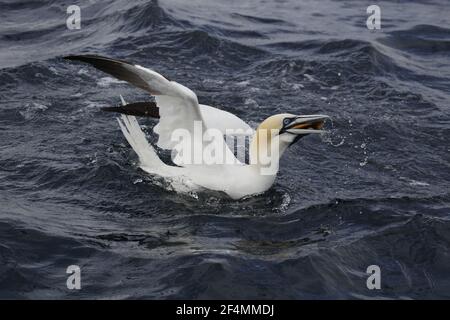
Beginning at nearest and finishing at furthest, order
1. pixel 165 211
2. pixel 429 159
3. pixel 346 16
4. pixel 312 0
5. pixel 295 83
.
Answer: pixel 165 211, pixel 429 159, pixel 295 83, pixel 346 16, pixel 312 0

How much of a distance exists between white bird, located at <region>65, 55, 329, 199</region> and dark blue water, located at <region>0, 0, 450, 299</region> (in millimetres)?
161

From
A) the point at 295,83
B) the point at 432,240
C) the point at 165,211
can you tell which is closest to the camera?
the point at 432,240

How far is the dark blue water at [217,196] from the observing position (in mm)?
7363

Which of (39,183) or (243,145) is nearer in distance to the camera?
(39,183)

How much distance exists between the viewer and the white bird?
8.70m

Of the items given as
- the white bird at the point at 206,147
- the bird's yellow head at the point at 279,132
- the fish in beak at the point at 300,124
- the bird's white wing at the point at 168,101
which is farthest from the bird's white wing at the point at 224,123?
the fish in beak at the point at 300,124

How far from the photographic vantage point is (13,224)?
26.4ft

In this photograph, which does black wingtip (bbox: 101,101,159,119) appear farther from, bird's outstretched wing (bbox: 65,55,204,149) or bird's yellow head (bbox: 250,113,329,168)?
bird's yellow head (bbox: 250,113,329,168)

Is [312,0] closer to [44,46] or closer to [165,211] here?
[44,46]

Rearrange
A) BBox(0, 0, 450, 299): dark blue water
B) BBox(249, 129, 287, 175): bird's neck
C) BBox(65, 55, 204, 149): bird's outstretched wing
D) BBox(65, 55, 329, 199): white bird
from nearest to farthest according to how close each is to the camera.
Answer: BBox(0, 0, 450, 299): dark blue water < BBox(65, 55, 204, 149): bird's outstretched wing < BBox(65, 55, 329, 199): white bird < BBox(249, 129, 287, 175): bird's neck

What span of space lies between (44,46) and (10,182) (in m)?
5.18

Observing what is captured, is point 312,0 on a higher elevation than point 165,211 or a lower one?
higher

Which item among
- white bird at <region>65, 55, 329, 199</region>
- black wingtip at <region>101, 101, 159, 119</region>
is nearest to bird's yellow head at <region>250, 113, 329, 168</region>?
white bird at <region>65, 55, 329, 199</region>

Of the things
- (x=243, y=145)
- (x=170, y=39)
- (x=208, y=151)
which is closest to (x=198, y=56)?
(x=170, y=39)
